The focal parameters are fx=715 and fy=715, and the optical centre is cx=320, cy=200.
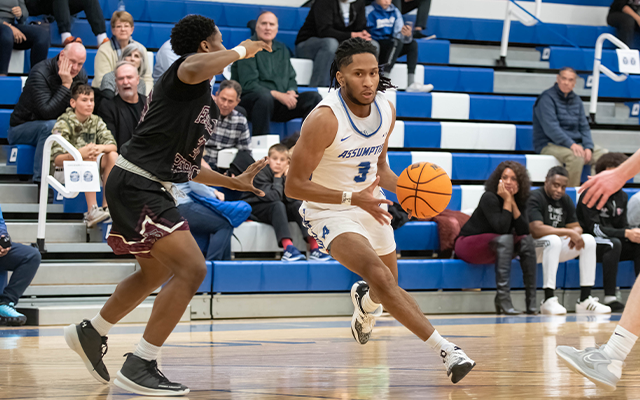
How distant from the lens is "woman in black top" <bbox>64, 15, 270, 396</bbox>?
9.61 feet

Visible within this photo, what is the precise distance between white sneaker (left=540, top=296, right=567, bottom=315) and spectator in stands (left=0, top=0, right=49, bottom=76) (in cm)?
561

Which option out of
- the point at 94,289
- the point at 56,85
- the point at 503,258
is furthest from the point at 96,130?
the point at 503,258

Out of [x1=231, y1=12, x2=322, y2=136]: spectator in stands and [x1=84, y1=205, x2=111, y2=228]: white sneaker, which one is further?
[x1=231, y1=12, x2=322, y2=136]: spectator in stands

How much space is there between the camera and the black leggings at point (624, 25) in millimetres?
10148

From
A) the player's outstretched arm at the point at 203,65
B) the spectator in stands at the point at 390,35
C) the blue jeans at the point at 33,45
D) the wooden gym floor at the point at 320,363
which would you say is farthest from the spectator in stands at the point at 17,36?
the player's outstretched arm at the point at 203,65

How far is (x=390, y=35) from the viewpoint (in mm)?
8641

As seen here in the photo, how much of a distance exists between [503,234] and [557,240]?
0.59 metres

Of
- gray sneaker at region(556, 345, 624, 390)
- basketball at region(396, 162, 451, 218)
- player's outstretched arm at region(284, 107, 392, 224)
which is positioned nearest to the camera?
gray sneaker at region(556, 345, 624, 390)

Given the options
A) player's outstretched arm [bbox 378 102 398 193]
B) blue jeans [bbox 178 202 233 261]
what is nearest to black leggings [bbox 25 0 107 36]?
blue jeans [bbox 178 202 233 261]

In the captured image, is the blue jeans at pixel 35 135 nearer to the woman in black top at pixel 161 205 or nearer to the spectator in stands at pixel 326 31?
the spectator in stands at pixel 326 31

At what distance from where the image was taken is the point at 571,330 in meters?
5.26

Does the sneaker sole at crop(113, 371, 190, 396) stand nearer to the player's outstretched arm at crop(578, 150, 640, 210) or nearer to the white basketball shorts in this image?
the white basketball shorts

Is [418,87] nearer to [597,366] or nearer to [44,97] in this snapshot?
[44,97]

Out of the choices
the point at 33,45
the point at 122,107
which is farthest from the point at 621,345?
the point at 33,45
